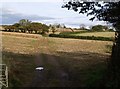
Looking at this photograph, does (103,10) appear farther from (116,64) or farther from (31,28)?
(31,28)

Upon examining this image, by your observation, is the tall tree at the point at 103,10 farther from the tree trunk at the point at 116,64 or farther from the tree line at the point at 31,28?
the tree line at the point at 31,28

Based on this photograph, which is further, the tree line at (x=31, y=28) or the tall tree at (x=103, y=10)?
the tree line at (x=31, y=28)

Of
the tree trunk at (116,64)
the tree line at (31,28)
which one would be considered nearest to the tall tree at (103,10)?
the tree trunk at (116,64)

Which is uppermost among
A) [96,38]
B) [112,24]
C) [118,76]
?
[112,24]

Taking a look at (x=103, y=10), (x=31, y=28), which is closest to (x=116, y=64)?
(x=103, y=10)

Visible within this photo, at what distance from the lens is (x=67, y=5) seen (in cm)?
1420

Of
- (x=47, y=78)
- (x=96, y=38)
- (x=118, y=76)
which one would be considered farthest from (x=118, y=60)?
(x=96, y=38)

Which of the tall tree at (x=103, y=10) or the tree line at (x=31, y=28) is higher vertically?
the tall tree at (x=103, y=10)

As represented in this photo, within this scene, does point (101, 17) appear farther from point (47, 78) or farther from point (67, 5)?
point (47, 78)

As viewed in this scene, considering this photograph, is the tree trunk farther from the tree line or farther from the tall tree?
the tree line

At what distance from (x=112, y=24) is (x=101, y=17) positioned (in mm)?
570

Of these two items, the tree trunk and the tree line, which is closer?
the tree trunk

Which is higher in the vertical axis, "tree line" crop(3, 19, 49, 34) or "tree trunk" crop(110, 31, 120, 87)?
"tree trunk" crop(110, 31, 120, 87)

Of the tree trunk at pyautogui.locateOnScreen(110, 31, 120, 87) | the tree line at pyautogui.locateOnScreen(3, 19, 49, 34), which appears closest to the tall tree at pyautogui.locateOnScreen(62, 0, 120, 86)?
the tree trunk at pyautogui.locateOnScreen(110, 31, 120, 87)
